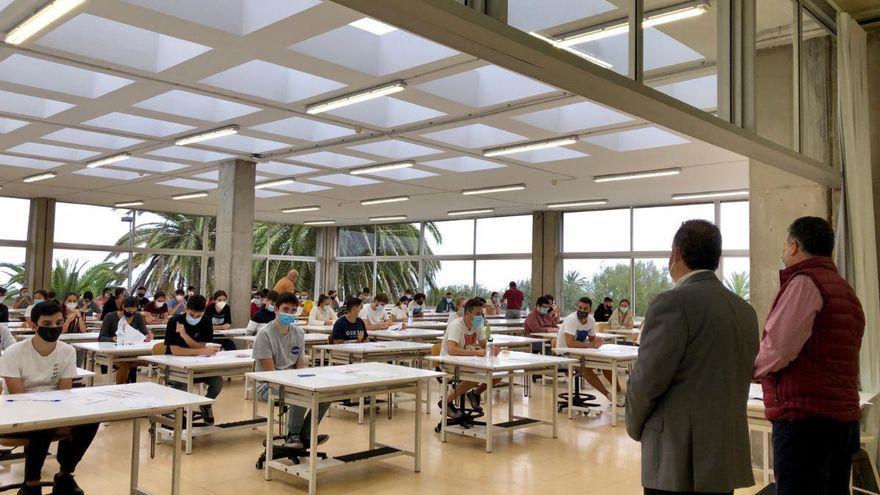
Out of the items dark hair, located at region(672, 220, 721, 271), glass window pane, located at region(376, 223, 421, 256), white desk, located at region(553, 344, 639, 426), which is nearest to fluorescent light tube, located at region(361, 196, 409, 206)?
glass window pane, located at region(376, 223, 421, 256)

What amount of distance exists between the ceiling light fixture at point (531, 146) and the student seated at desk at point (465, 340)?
273 cm

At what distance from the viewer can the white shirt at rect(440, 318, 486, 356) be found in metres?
7.22

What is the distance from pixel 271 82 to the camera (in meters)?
7.36

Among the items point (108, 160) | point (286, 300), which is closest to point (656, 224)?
point (108, 160)

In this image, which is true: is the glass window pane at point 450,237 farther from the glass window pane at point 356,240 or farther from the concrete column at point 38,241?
the concrete column at point 38,241

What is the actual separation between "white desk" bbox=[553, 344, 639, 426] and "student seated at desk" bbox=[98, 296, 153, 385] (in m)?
5.09

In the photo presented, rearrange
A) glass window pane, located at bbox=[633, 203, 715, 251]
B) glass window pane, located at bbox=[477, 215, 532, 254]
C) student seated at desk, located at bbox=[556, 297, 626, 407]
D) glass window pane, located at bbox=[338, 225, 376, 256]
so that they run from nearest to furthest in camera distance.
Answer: student seated at desk, located at bbox=[556, 297, 626, 407] → glass window pane, located at bbox=[633, 203, 715, 251] → glass window pane, located at bbox=[477, 215, 532, 254] → glass window pane, located at bbox=[338, 225, 376, 256]

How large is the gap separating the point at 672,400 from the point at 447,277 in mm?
17718

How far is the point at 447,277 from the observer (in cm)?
1994

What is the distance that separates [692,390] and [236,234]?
33.4ft

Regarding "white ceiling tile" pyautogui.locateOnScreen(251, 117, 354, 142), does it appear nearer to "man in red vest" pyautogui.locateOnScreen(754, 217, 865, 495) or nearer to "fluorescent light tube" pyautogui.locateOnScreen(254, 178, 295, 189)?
"fluorescent light tube" pyautogui.locateOnScreen(254, 178, 295, 189)

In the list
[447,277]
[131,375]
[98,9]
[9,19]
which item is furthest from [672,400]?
[447,277]

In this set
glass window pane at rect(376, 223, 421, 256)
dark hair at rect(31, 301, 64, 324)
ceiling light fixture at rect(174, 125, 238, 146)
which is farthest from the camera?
glass window pane at rect(376, 223, 421, 256)

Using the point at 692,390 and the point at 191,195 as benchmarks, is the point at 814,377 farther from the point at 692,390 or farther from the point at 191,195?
the point at 191,195
